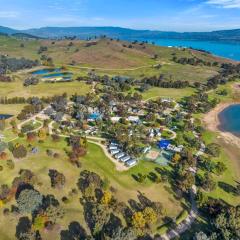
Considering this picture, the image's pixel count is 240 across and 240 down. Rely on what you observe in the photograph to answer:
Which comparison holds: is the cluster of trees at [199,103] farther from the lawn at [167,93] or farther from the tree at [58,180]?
the tree at [58,180]

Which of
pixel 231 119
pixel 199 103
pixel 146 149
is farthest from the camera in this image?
pixel 199 103

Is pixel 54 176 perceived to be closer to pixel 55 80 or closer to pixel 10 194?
pixel 10 194

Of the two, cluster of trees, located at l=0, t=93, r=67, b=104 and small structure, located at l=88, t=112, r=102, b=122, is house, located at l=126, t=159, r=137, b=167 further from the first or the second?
cluster of trees, located at l=0, t=93, r=67, b=104

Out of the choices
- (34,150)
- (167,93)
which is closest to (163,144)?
(34,150)

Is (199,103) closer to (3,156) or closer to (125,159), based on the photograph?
(125,159)

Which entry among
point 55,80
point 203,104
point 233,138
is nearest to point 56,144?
point 233,138

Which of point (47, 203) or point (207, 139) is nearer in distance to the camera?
point (47, 203)
